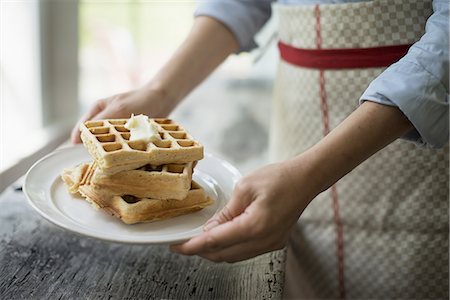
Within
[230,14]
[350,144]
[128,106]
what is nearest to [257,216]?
[350,144]

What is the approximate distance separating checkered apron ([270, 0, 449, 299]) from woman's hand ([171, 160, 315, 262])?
0.34m

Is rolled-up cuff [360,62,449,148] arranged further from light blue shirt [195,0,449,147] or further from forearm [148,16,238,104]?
forearm [148,16,238,104]

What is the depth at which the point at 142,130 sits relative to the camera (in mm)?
778

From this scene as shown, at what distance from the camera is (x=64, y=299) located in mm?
A: 700

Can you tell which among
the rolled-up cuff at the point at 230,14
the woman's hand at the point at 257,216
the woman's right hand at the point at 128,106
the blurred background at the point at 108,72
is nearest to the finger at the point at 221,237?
the woman's hand at the point at 257,216

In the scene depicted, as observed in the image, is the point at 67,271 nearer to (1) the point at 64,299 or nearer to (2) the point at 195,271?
(1) the point at 64,299

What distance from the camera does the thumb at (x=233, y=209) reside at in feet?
2.08

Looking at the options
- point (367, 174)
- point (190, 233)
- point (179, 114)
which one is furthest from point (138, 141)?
point (179, 114)

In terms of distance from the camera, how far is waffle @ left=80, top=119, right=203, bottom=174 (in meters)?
0.69

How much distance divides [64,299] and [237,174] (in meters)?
0.31

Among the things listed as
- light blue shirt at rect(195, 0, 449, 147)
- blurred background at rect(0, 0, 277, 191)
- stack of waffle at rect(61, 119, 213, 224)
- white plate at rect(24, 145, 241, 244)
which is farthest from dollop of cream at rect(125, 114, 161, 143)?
blurred background at rect(0, 0, 277, 191)

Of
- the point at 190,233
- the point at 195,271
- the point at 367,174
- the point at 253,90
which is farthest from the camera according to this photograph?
the point at 253,90

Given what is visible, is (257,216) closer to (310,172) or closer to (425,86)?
(310,172)

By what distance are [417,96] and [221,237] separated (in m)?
0.29
